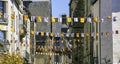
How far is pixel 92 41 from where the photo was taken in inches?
2469

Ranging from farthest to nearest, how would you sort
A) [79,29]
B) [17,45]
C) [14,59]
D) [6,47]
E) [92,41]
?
1. [79,29]
2. [17,45]
3. [92,41]
4. [6,47]
5. [14,59]

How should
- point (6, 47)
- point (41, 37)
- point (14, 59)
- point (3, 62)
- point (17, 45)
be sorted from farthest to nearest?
1. point (41, 37)
2. point (17, 45)
3. point (6, 47)
4. point (14, 59)
5. point (3, 62)

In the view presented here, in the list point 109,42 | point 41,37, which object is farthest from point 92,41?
point 41,37

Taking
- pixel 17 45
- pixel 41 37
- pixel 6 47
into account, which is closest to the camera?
pixel 6 47

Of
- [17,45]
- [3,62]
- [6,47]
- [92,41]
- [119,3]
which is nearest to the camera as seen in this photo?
[3,62]

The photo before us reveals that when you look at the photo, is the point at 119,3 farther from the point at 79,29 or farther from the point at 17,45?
the point at 79,29

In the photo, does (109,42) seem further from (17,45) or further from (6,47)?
(17,45)

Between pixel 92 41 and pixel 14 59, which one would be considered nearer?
pixel 14 59

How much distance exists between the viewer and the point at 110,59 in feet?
178

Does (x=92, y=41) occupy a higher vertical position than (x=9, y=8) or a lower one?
lower

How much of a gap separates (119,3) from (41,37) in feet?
219

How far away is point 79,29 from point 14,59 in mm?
48132

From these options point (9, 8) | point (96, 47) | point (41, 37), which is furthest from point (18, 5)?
point (41, 37)

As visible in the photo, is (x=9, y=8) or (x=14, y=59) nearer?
(x=14, y=59)
